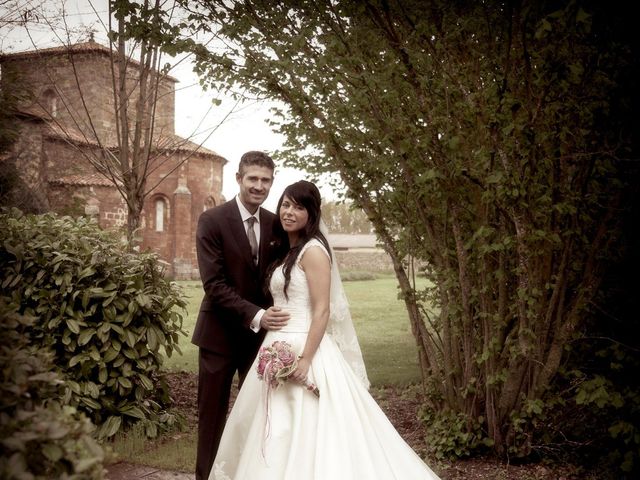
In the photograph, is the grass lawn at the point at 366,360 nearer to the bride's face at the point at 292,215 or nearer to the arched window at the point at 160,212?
the bride's face at the point at 292,215

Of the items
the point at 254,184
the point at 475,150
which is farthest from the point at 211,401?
the point at 475,150

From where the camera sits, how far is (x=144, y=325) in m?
4.91

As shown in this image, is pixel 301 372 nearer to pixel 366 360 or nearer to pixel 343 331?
pixel 343 331

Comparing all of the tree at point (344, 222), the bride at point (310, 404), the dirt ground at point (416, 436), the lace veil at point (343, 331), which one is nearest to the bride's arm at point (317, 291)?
the bride at point (310, 404)

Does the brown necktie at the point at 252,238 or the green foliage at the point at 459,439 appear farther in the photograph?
the green foliage at the point at 459,439

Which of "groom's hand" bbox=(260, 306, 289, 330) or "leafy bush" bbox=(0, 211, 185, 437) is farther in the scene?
"leafy bush" bbox=(0, 211, 185, 437)

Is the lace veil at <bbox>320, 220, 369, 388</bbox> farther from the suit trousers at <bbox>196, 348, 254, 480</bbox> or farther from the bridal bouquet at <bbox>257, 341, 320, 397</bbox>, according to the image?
the suit trousers at <bbox>196, 348, 254, 480</bbox>

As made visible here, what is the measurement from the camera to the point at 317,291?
131 inches

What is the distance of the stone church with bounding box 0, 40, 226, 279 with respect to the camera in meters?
19.5

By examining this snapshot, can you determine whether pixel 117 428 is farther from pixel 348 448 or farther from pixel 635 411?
pixel 635 411

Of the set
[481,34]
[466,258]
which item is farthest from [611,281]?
[481,34]

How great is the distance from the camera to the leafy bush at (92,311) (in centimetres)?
450

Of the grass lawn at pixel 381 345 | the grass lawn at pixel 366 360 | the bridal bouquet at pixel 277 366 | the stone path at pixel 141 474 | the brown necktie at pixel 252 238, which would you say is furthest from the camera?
the grass lawn at pixel 381 345

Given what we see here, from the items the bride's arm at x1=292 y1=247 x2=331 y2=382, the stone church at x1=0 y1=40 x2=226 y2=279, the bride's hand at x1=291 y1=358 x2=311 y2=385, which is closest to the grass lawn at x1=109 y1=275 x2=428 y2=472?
the bride's hand at x1=291 y1=358 x2=311 y2=385
